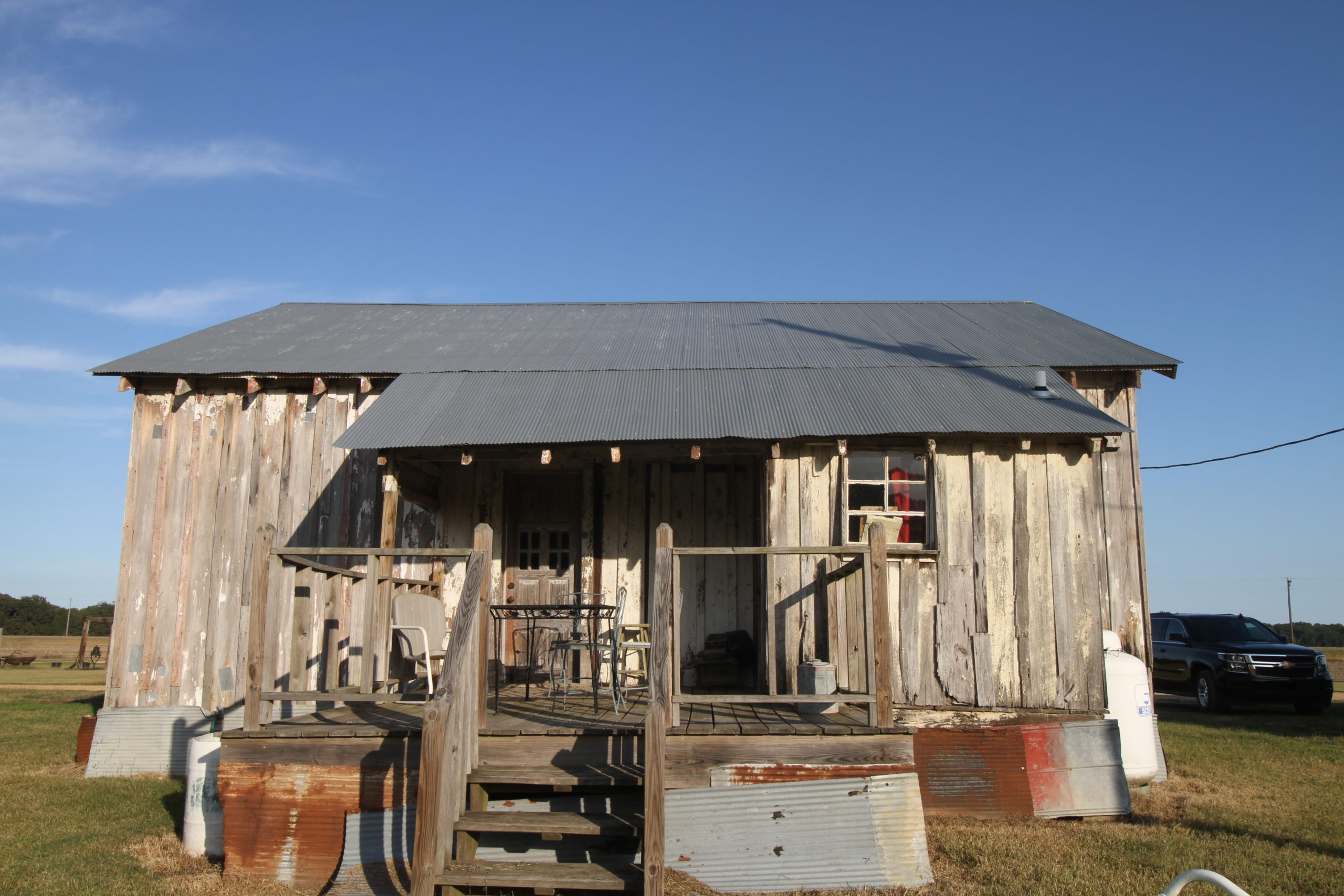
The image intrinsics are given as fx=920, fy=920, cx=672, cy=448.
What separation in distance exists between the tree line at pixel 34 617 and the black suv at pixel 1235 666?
69407 mm

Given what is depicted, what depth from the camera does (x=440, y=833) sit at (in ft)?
15.8

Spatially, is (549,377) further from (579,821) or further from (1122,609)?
(1122,609)

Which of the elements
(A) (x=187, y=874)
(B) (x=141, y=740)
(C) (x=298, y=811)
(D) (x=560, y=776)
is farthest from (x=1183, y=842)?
(B) (x=141, y=740)

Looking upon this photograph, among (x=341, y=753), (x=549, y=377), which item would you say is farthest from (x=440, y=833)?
(x=549, y=377)

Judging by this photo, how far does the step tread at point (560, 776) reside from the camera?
5.34m

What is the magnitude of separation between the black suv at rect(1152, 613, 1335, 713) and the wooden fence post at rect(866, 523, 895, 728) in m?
10.1

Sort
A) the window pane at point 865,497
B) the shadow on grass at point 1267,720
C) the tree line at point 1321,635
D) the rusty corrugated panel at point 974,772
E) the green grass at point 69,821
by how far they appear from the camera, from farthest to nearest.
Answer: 1. the tree line at point 1321,635
2. the shadow on grass at point 1267,720
3. the window pane at point 865,497
4. the rusty corrugated panel at point 974,772
5. the green grass at point 69,821

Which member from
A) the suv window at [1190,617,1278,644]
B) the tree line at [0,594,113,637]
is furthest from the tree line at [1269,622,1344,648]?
the tree line at [0,594,113,637]

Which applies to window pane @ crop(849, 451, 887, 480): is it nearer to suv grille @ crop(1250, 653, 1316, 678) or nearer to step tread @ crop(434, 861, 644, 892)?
step tread @ crop(434, 861, 644, 892)

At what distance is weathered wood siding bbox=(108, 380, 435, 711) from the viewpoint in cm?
915

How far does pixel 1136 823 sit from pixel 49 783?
9.61 metres

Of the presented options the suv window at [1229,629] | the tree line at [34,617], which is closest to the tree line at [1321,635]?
the suv window at [1229,629]

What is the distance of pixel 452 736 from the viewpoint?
16.5 ft

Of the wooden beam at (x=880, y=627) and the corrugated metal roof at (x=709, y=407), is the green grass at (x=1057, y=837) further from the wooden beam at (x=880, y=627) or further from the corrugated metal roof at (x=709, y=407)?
the corrugated metal roof at (x=709, y=407)
